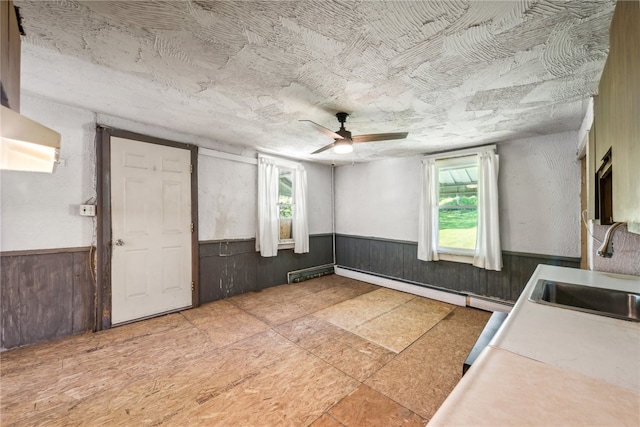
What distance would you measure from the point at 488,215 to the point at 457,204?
489 millimetres

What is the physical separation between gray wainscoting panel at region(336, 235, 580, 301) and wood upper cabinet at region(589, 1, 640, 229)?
2807mm

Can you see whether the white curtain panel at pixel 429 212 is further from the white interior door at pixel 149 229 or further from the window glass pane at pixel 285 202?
the white interior door at pixel 149 229

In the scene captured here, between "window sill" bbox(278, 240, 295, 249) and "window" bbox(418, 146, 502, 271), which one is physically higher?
"window" bbox(418, 146, 502, 271)

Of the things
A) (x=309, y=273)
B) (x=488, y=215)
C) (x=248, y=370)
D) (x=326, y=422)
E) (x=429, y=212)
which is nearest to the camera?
(x=326, y=422)

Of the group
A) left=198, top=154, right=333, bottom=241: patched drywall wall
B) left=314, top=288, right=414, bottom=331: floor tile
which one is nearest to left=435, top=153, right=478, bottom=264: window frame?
left=314, top=288, right=414, bottom=331: floor tile

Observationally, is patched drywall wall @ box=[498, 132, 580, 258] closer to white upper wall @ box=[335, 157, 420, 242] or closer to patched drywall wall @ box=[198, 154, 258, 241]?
white upper wall @ box=[335, 157, 420, 242]

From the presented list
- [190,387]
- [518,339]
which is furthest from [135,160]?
[518,339]

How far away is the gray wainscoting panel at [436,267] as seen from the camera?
3293mm

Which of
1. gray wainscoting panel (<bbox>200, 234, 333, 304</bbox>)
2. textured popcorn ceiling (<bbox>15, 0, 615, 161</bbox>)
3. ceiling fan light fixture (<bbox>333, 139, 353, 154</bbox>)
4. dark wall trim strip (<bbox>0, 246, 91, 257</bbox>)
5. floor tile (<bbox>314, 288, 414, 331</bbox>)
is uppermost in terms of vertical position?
textured popcorn ceiling (<bbox>15, 0, 615, 161</bbox>)

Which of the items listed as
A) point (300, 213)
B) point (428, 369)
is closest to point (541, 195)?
point (428, 369)

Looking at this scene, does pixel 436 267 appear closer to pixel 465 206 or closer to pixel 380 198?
pixel 465 206

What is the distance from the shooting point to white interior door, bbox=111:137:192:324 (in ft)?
9.29

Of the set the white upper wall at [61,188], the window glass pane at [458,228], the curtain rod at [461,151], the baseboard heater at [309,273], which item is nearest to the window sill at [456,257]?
the window glass pane at [458,228]

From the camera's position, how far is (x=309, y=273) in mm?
4898
